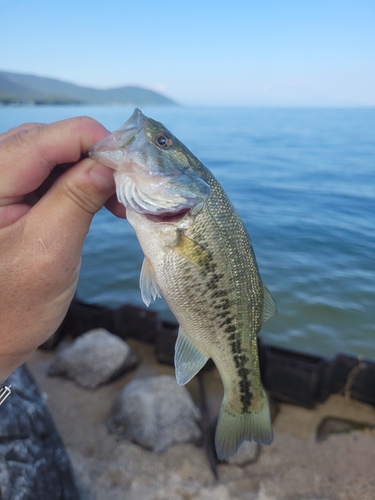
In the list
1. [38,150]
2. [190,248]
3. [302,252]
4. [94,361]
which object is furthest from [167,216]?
[302,252]

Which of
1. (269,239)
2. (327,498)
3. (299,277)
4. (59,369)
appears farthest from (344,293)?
(59,369)

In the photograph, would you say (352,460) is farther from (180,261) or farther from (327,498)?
(180,261)

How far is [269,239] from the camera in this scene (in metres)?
13.4

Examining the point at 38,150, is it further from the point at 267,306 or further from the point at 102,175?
the point at 267,306

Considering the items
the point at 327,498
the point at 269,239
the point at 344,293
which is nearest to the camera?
the point at 327,498

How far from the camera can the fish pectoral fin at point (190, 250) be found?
230 centimetres

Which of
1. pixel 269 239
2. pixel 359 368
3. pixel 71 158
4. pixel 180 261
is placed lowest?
pixel 269 239

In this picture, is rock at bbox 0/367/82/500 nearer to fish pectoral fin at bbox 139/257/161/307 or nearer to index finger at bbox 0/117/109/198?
fish pectoral fin at bbox 139/257/161/307

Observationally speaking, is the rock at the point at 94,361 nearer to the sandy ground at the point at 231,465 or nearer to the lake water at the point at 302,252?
the sandy ground at the point at 231,465

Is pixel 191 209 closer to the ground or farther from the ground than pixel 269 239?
farther from the ground

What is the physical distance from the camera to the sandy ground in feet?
12.9

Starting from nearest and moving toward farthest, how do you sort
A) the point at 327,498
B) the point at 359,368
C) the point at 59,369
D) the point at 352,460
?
1. the point at 327,498
2. the point at 352,460
3. the point at 359,368
4. the point at 59,369

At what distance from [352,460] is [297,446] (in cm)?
62

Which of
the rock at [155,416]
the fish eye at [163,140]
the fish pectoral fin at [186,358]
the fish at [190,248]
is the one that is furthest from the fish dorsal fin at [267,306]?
the rock at [155,416]
